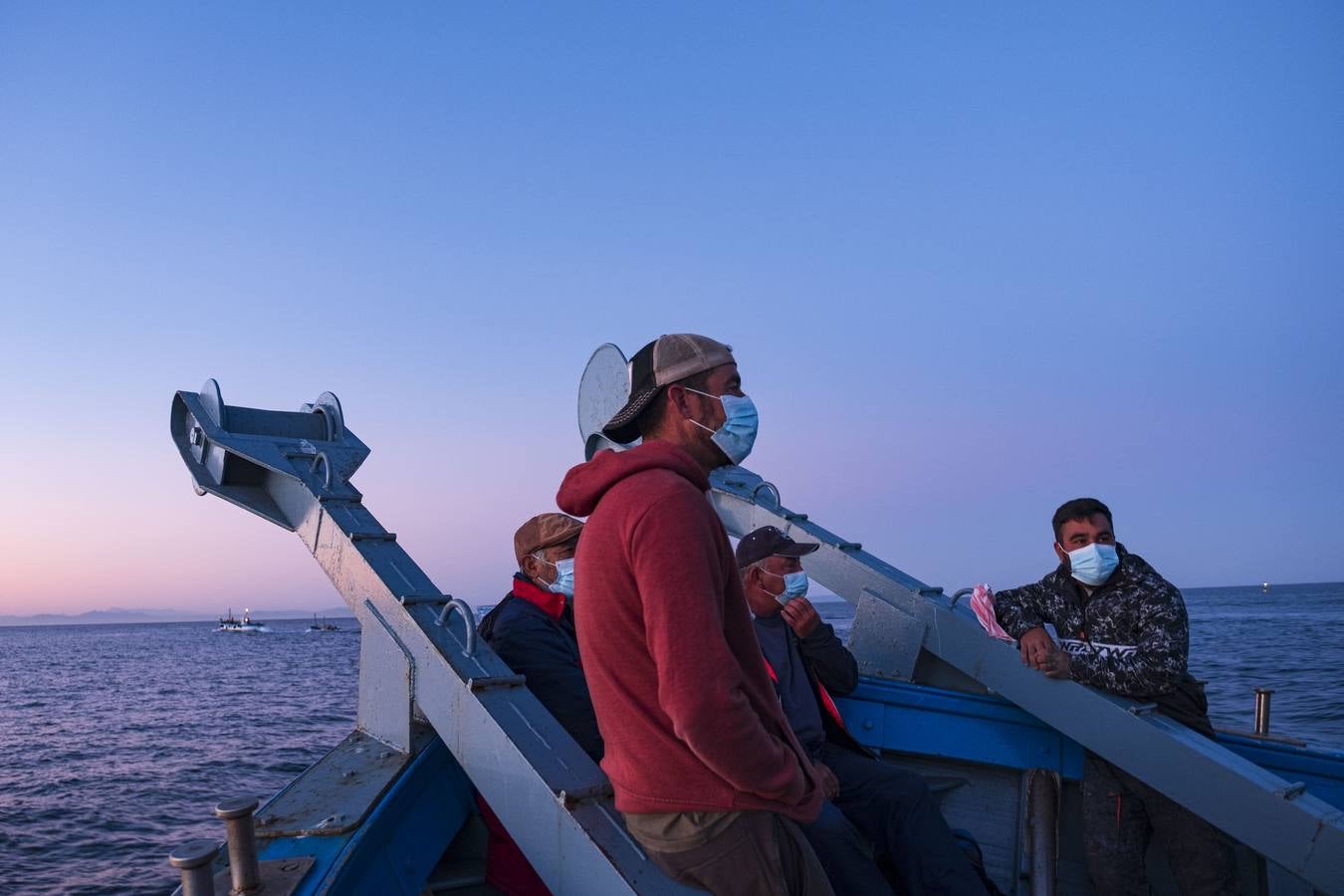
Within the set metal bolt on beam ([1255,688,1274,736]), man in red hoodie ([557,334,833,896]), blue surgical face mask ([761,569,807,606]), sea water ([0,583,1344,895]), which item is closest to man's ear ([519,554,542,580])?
blue surgical face mask ([761,569,807,606])

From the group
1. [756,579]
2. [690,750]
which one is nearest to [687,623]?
[690,750]

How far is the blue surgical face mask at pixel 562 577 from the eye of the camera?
4.21m

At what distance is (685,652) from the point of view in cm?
174

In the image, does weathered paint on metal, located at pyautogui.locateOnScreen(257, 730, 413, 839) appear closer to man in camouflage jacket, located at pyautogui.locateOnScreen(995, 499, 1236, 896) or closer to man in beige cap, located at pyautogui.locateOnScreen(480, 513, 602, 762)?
man in beige cap, located at pyautogui.locateOnScreen(480, 513, 602, 762)

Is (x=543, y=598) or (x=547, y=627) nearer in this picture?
(x=547, y=627)

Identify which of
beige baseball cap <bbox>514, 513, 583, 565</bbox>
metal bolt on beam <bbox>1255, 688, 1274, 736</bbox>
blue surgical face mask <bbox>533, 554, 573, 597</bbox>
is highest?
beige baseball cap <bbox>514, 513, 583, 565</bbox>

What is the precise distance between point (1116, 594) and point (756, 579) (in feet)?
5.37

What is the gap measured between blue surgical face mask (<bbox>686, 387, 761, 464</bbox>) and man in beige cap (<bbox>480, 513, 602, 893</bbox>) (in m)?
1.58

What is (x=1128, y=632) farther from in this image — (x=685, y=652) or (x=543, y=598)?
(x=685, y=652)

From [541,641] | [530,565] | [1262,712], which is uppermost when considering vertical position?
[530,565]

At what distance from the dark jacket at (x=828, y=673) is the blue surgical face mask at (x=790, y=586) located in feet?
0.56

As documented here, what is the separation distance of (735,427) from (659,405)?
191mm

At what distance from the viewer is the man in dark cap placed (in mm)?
3293

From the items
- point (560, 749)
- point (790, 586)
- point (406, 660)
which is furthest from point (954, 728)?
point (406, 660)
